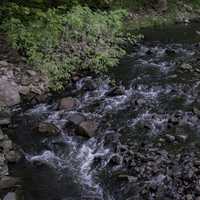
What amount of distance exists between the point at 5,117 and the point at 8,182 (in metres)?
3.14

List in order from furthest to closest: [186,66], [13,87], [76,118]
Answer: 1. [186,66]
2. [13,87]
3. [76,118]

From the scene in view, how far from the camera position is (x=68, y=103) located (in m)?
11.3

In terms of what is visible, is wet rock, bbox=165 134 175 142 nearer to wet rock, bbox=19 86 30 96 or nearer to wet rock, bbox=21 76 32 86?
wet rock, bbox=19 86 30 96

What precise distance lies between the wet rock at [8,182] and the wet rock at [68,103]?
3.55 m

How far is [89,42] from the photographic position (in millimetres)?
14719

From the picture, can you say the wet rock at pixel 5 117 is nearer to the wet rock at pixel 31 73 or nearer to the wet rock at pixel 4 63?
the wet rock at pixel 31 73

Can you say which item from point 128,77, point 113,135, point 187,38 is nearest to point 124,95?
point 128,77

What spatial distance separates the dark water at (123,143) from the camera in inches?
303

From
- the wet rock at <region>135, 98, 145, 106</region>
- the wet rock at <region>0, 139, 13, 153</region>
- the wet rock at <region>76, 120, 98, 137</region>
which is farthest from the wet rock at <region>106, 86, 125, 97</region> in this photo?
the wet rock at <region>0, 139, 13, 153</region>

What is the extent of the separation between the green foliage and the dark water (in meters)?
0.80

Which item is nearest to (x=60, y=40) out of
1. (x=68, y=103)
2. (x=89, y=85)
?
(x=89, y=85)

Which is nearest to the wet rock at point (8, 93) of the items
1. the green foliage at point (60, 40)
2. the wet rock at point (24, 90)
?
the wet rock at point (24, 90)

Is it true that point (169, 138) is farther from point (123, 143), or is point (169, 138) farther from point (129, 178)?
point (129, 178)

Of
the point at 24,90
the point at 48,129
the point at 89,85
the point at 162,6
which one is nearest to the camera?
the point at 48,129
